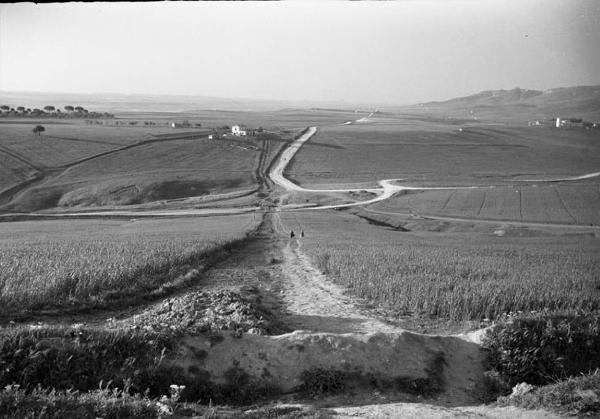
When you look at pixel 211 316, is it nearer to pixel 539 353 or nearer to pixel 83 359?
pixel 83 359

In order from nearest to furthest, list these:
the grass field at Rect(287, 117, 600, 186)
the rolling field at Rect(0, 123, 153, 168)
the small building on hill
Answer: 1. the rolling field at Rect(0, 123, 153, 168)
2. the grass field at Rect(287, 117, 600, 186)
3. the small building on hill

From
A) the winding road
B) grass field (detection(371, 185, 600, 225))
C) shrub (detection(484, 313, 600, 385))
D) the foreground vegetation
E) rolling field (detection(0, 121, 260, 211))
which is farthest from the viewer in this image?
rolling field (detection(0, 121, 260, 211))

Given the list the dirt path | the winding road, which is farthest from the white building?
the dirt path

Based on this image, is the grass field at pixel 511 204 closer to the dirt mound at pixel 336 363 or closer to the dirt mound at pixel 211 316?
the dirt mound at pixel 211 316

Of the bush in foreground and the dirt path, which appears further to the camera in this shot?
the dirt path

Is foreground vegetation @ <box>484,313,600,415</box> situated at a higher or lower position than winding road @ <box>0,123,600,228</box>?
higher

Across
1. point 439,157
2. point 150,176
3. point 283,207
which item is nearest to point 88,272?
point 283,207

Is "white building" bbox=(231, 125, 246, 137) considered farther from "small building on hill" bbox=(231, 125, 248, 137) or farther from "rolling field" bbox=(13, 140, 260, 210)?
"rolling field" bbox=(13, 140, 260, 210)
